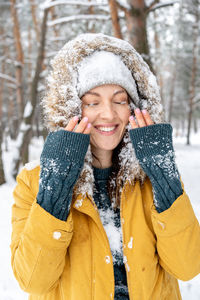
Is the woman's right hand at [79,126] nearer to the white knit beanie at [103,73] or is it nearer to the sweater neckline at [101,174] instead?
the white knit beanie at [103,73]

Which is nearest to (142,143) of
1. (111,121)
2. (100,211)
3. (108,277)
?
(111,121)

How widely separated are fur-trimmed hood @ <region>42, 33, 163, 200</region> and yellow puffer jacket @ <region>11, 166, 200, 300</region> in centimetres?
23

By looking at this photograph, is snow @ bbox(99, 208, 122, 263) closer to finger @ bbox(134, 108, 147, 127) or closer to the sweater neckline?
the sweater neckline

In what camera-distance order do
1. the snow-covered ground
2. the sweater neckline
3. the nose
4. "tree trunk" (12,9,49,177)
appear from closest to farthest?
1. the nose
2. the sweater neckline
3. the snow-covered ground
4. "tree trunk" (12,9,49,177)

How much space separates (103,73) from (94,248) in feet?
3.70

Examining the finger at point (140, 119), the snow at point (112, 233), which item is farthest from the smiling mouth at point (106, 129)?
the snow at point (112, 233)

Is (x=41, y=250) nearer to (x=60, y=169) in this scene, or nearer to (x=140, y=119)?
(x=60, y=169)

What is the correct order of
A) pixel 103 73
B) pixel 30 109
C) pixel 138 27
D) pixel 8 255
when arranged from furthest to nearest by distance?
pixel 30 109 → pixel 138 27 → pixel 8 255 → pixel 103 73

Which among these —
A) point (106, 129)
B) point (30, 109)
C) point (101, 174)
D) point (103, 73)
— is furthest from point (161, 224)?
point (30, 109)

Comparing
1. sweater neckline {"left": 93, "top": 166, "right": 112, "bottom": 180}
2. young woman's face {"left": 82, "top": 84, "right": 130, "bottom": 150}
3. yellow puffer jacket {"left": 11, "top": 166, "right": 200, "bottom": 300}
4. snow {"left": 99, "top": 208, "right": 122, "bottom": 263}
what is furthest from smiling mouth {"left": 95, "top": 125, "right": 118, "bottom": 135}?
snow {"left": 99, "top": 208, "right": 122, "bottom": 263}

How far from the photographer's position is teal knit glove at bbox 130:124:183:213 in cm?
140

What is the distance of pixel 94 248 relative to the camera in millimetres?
1444

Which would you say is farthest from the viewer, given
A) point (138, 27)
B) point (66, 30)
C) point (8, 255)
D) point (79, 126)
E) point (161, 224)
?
point (66, 30)

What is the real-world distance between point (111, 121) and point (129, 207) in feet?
1.92
